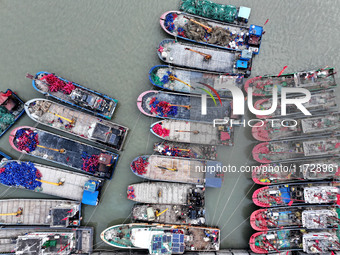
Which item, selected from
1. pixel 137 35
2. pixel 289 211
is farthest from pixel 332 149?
pixel 137 35

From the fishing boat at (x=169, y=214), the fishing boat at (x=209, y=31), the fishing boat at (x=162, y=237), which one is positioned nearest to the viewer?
the fishing boat at (x=162, y=237)

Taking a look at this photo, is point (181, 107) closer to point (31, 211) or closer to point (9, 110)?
point (9, 110)

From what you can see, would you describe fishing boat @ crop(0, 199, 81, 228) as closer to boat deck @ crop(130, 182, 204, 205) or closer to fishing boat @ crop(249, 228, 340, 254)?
boat deck @ crop(130, 182, 204, 205)

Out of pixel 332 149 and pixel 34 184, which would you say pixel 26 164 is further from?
pixel 332 149

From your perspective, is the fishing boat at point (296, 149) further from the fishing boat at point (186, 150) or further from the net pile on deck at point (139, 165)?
the net pile on deck at point (139, 165)

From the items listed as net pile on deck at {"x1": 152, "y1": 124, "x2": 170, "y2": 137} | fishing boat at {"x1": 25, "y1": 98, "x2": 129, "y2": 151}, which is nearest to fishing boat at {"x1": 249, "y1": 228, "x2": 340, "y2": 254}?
net pile on deck at {"x1": 152, "y1": 124, "x2": 170, "y2": 137}

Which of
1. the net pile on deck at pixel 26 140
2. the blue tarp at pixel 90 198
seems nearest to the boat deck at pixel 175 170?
the blue tarp at pixel 90 198
